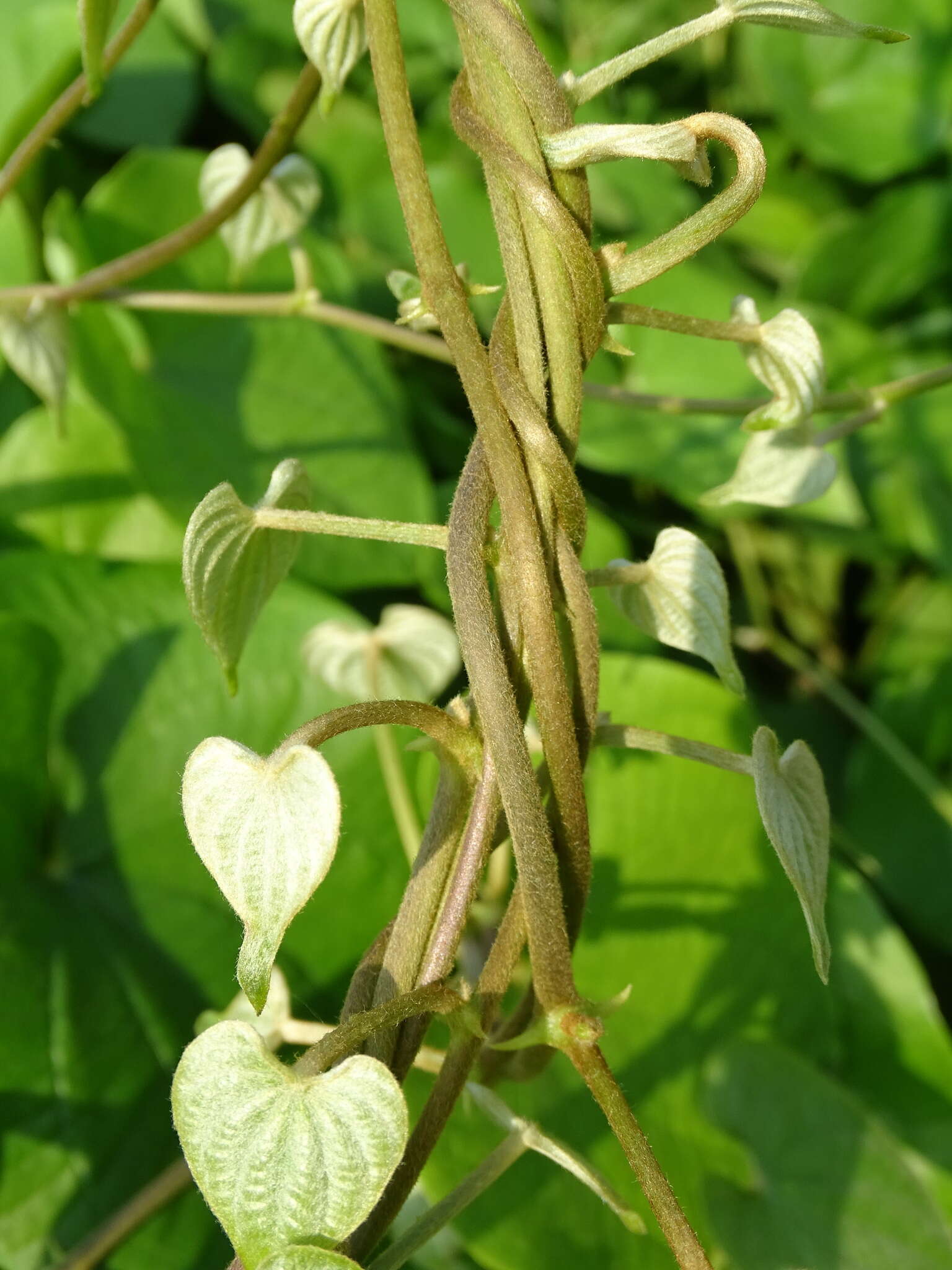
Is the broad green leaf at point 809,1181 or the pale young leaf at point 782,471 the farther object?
the broad green leaf at point 809,1181

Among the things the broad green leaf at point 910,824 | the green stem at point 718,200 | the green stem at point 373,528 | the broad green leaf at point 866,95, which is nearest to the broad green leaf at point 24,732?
the green stem at point 373,528

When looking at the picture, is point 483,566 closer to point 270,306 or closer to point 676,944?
point 270,306

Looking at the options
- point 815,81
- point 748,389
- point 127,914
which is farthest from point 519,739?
point 815,81

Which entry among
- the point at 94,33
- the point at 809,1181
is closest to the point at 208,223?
the point at 94,33

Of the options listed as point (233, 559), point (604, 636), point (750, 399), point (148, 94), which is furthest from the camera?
point (148, 94)

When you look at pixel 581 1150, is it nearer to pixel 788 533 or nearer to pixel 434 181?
pixel 788 533

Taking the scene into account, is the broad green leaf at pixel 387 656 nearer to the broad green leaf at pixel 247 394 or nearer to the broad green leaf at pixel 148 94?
the broad green leaf at pixel 247 394

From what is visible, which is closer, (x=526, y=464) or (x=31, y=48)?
(x=526, y=464)
